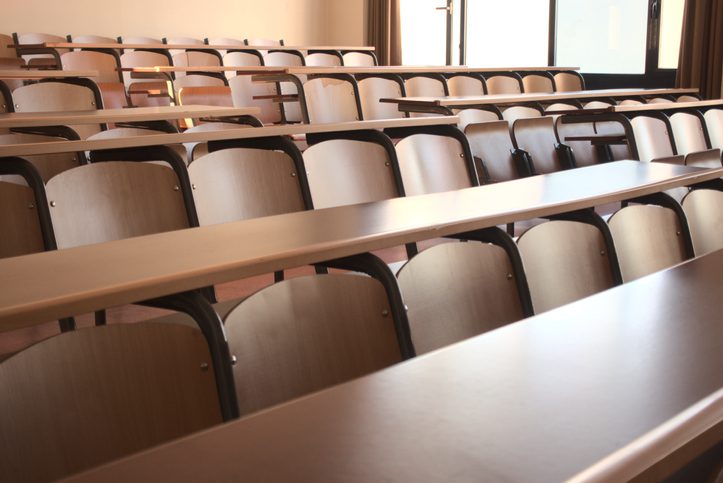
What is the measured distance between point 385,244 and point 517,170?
9.39 ft

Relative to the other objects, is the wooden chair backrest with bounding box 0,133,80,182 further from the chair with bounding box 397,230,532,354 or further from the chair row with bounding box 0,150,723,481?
the chair with bounding box 397,230,532,354

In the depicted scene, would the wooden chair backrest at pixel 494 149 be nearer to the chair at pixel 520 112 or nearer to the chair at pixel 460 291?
the chair at pixel 520 112

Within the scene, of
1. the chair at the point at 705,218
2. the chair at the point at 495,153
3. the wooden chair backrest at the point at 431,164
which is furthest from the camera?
the chair at the point at 495,153

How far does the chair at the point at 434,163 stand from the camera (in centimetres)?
336

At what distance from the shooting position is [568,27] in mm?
8812

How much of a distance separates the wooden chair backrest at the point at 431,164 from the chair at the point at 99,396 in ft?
6.51

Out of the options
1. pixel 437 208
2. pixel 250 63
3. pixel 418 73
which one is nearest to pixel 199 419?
pixel 437 208

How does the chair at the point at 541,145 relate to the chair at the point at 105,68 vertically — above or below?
below

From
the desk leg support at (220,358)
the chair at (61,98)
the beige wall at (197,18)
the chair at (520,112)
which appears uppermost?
the beige wall at (197,18)

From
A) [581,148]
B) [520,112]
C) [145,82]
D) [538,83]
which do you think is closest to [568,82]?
[538,83]

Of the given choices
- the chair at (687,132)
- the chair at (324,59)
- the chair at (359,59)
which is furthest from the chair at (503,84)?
the chair at (687,132)

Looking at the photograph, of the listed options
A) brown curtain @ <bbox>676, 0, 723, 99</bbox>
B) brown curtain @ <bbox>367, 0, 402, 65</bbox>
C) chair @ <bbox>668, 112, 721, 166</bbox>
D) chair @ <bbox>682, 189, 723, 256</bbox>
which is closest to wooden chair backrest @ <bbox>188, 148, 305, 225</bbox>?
chair @ <bbox>682, 189, 723, 256</bbox>

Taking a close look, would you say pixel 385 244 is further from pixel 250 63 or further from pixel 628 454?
pixel 250 63

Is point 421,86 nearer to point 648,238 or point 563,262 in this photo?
point 648,238
